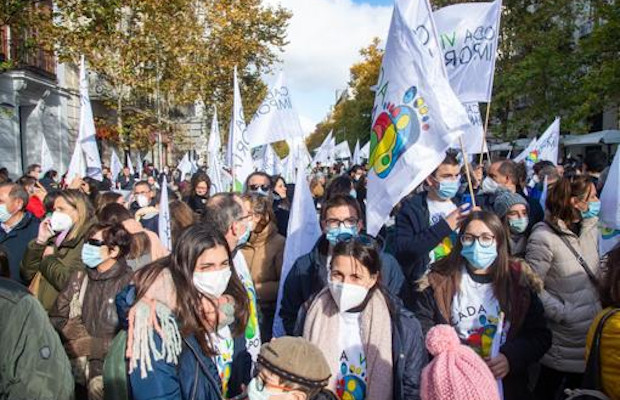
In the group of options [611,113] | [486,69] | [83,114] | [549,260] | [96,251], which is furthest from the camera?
[611,113]

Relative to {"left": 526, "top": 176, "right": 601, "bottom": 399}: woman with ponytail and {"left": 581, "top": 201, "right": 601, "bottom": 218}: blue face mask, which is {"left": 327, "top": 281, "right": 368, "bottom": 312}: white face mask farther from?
{"left": 581, "top": 201, "right": 601, "bottom": 218}: blue face mask

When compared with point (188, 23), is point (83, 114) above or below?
below

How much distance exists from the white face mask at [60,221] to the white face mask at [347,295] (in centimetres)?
259

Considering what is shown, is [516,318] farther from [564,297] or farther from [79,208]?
[79,208]

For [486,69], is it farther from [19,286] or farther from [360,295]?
[19,286]

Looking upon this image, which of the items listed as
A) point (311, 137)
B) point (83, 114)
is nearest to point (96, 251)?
point (83, 114)

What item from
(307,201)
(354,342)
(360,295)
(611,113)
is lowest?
(354,342)

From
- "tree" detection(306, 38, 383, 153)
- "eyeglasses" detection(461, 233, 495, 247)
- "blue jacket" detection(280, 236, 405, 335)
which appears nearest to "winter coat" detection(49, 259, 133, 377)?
"blue jacket" detection(280, 236, 405, 335)

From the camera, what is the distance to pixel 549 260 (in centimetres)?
375

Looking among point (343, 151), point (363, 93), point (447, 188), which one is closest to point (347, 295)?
point (447, 188)

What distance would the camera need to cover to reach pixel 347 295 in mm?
2711

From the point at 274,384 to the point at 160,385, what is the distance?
0.40 m

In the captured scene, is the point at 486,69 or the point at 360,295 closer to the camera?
the point at 360,295

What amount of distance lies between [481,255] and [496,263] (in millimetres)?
95
